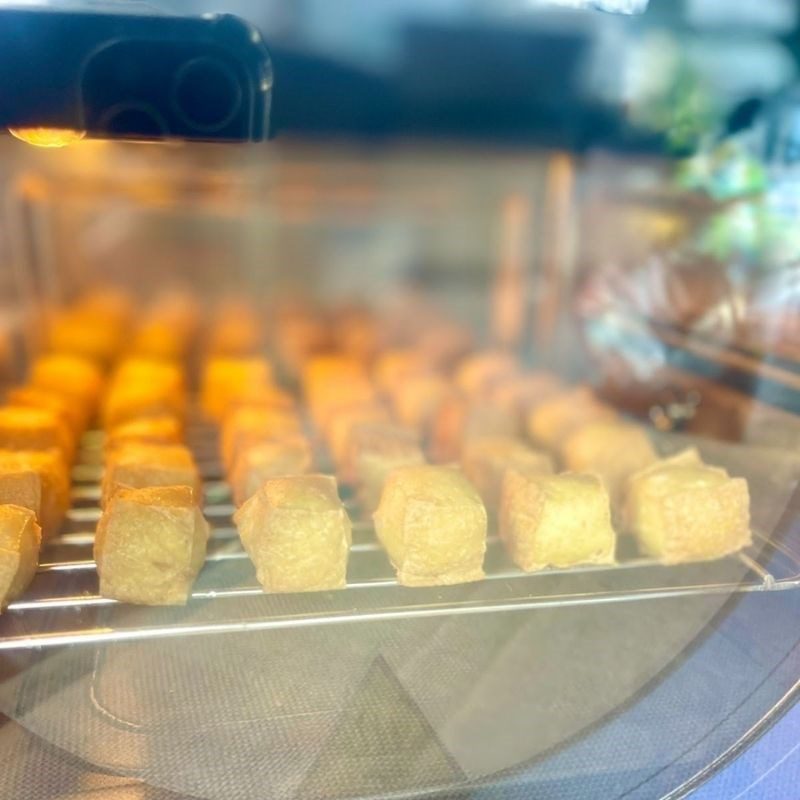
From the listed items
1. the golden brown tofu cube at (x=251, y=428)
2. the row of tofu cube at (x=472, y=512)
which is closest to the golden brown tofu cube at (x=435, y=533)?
the row of tofu cube at (x=472, y=512)

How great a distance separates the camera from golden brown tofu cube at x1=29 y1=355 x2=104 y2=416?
169cm

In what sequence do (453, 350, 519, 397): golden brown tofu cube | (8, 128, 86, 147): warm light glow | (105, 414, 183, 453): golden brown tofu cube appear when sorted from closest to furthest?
(8, 128, 86, 147): warm light glow → (105, 414, 183, 453): golden brown tofu cube → (453, 350, 519, 397): golden brown tofu cube

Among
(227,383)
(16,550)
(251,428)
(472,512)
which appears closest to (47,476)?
(16,550)

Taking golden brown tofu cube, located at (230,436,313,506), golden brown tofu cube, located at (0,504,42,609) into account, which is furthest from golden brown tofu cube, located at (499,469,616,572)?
golden brown tofu cube, located at (0,504,42,609)

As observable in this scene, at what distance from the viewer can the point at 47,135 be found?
0.83m

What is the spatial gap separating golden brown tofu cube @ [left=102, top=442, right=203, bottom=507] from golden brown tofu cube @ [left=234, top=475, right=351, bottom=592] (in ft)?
0.37

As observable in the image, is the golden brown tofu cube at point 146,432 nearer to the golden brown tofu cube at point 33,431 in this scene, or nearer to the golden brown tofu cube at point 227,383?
the golden brown tofu cube at point 33,431

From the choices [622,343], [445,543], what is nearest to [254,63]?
[445,543]

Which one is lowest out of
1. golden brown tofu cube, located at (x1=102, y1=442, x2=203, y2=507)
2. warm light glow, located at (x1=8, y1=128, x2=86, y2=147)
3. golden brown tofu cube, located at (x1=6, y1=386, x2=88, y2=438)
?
golden brown tofu cube, located at (x1=6, y1=386, x2=88, y2=438)

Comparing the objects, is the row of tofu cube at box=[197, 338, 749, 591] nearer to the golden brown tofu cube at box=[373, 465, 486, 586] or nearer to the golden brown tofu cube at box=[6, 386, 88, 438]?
the golden brown tofu cube at box=[373, 465, 486, 586]

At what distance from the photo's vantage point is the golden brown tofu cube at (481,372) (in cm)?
196

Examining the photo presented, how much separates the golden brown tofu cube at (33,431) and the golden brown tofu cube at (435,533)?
2.05ft

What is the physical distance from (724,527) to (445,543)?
0.40 meters

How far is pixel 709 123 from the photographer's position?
132 centimetres
